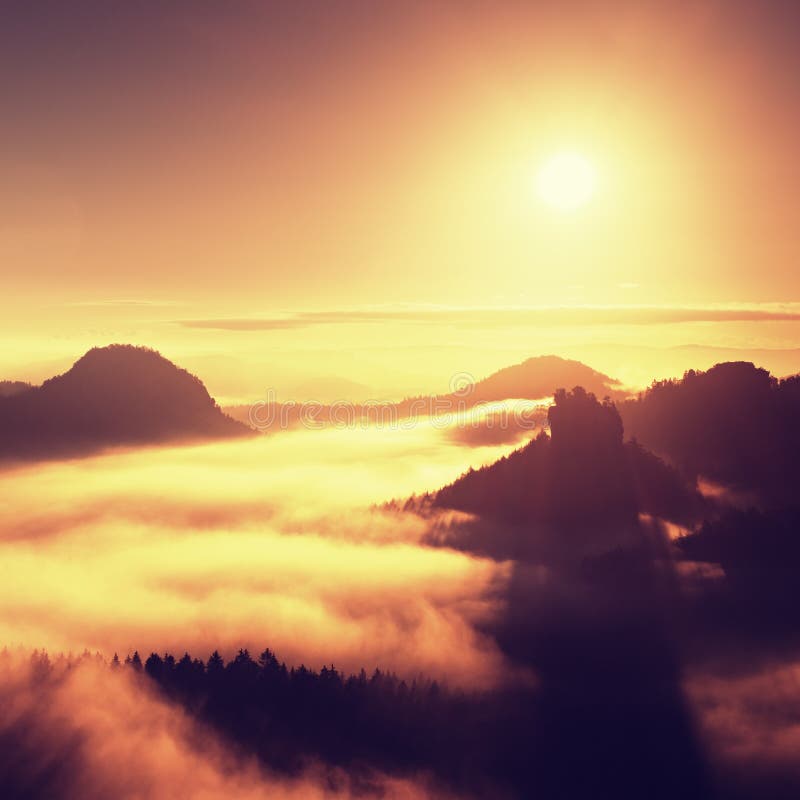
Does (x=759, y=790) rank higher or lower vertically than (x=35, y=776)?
lower

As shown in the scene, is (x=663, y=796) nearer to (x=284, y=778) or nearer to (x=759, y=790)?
(x=759, y=790)

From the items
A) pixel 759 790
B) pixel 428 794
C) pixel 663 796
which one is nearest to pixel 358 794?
pixel 428 794

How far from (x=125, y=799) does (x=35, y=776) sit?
27.9 metres

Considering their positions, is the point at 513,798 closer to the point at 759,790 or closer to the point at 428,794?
the point at 428,794

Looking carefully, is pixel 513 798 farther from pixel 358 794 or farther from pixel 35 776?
pixel 35 776

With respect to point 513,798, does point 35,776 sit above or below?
above

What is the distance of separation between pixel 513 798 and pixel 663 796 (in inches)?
1774

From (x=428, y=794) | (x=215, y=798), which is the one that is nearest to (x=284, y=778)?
(x=215, y=798)

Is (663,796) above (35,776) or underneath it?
underneath

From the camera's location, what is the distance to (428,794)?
198m

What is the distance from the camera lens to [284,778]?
199m

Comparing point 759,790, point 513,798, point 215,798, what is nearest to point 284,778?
point 215,798

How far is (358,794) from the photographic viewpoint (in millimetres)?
194000

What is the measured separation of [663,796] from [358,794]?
9150 cm
